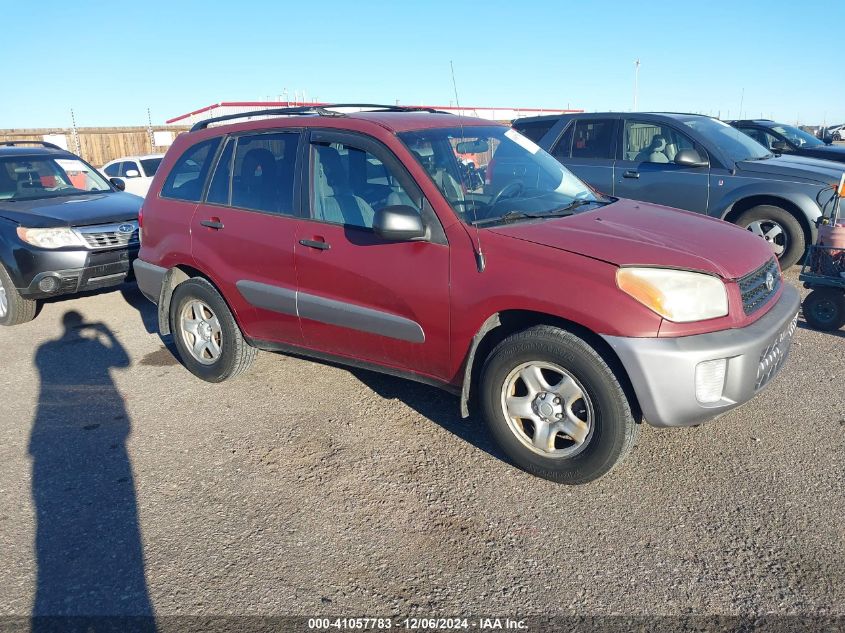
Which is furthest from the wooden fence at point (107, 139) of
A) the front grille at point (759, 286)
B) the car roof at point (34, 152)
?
the front grille at point (759, 286)

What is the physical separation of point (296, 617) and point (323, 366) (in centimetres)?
272

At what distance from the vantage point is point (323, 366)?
5.18 metres

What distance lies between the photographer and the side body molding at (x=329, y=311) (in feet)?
12.3

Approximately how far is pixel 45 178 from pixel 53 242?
169 cm

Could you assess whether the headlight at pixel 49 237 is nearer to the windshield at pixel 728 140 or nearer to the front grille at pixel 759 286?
the front grille at pixel 759 286

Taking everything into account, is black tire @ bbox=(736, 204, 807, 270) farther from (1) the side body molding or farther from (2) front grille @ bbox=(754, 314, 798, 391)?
(1) the side body molding

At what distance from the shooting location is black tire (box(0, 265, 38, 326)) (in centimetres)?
664

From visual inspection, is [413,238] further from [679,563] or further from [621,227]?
[679,563]

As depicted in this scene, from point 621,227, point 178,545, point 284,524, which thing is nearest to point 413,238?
point 621,227

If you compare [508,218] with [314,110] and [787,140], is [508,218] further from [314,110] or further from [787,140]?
[787,140]

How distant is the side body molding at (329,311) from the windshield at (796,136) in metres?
10.5

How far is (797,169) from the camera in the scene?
23.8ft

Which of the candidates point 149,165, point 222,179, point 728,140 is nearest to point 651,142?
point 728,140

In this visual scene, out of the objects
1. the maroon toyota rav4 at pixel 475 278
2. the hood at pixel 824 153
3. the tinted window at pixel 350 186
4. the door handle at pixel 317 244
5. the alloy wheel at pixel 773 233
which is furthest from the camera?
the hood at pixel 824 153
